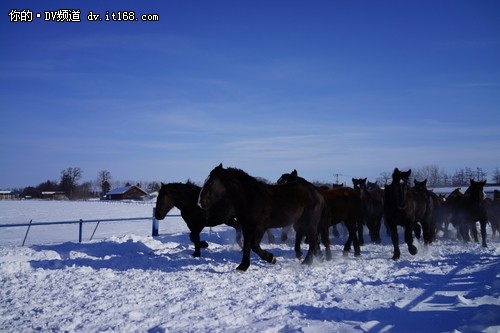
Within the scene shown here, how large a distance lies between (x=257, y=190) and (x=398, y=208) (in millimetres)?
3975

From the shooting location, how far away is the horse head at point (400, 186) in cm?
987

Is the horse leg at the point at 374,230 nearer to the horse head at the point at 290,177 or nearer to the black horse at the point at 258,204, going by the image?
the horse head at the point at 290,177

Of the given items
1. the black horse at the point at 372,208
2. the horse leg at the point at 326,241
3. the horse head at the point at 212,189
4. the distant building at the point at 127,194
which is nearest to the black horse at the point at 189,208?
the horse head at the point at 212,189

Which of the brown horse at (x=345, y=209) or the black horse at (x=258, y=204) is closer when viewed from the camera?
the black horse at (x=258, y=204)

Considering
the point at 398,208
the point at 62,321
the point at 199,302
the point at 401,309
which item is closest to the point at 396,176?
the point at 398,208

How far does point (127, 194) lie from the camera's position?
93.6 meters

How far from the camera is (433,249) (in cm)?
1155

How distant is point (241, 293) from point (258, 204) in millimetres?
2681

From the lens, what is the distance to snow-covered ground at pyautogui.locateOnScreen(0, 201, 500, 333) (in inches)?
185

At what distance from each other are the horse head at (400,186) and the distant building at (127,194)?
86841 millimetres

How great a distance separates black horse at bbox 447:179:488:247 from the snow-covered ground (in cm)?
357

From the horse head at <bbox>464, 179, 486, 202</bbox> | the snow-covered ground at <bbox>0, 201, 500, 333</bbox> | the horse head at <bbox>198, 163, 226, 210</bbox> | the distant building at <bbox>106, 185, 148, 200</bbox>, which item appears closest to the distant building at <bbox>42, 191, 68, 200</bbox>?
the distant building at <bbox>106, 185, 148, 200</bbox>

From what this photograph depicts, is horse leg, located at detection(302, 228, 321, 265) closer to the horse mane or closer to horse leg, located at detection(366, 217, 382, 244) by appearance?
the horse mane

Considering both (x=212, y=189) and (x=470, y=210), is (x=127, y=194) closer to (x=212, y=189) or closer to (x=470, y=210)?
(x=470, y=210)
